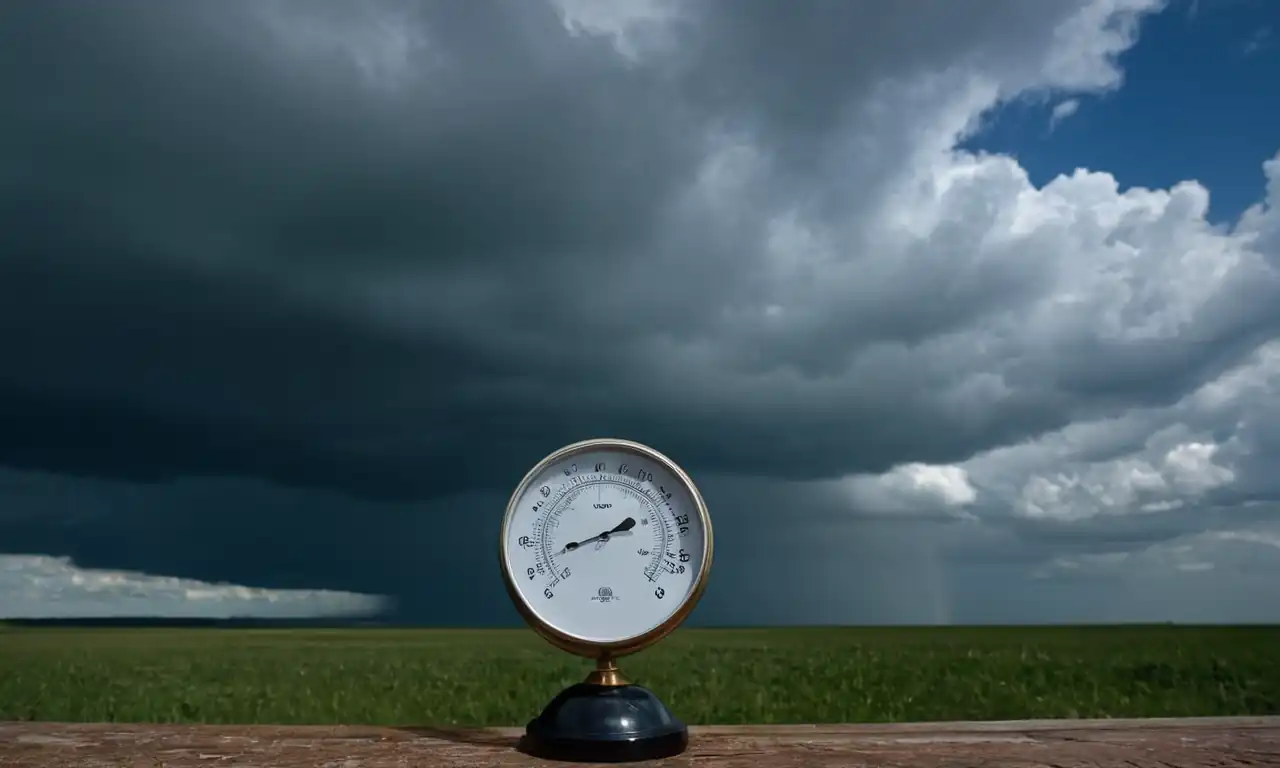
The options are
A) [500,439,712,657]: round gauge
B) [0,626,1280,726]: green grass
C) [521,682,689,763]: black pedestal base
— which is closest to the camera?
[521,682,689,763]: black pedestal base

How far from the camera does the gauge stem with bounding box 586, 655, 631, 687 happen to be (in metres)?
3.05

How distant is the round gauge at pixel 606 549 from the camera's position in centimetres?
300

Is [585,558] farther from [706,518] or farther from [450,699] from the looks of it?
[450,699]

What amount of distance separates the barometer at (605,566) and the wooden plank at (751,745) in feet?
0.55

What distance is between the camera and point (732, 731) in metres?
3.50

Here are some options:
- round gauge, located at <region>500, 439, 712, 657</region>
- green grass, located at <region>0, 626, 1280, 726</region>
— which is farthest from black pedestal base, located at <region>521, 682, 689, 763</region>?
green grass, located at <region>0, 626, 1280, 726</region>

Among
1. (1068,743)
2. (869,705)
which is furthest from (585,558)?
(869,705)

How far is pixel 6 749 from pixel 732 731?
2430 millimetres

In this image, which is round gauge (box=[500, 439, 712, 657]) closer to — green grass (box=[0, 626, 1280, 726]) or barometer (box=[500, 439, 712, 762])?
barometer (box=[500, 439, 712, 762])

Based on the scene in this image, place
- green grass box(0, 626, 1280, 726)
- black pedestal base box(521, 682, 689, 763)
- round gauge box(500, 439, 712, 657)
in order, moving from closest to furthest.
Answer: black pedestal base box(521, 682, 689, 763) → round gauge box(500, 439, 712, 657) → green grass box(0, 626, 1280, 726)

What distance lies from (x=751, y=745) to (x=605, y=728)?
540mm

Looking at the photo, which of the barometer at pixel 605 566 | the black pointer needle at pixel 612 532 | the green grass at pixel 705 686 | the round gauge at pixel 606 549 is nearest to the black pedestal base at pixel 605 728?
the barometer at pixel 605 566

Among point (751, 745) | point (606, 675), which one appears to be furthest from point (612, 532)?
point (751, 745)

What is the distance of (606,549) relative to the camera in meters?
3.06
